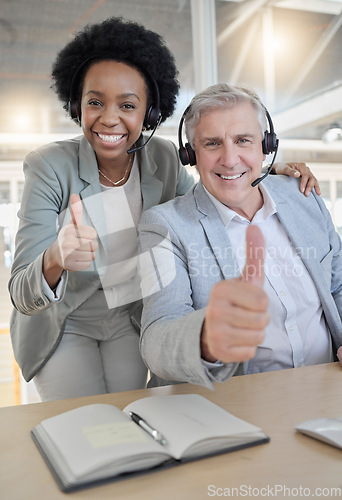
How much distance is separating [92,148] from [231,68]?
1613mm

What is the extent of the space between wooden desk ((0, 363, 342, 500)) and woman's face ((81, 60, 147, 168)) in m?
0.75

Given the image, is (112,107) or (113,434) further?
(112,107)

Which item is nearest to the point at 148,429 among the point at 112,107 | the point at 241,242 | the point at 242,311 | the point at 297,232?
the point at 242,311

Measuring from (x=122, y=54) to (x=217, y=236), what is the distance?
593mm

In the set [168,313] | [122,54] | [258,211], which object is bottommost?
[168,313]

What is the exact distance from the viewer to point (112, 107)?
55.9 inches

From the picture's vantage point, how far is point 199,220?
1.39m

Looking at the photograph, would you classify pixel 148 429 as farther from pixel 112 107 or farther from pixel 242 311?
pixel 112 107

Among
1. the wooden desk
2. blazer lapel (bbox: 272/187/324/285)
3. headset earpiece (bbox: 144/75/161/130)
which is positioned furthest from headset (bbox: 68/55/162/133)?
the wooden desk

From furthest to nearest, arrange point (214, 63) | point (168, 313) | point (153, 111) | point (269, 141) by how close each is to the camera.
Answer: point (214, 63) → point (153, 111) → point (269, 141) → point (168, 313)

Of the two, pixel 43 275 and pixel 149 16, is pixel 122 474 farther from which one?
pixel 149 16

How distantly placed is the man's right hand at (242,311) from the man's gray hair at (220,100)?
2.42 ft

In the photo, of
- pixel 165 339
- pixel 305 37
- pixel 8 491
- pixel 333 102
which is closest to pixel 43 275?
pixel 165 339

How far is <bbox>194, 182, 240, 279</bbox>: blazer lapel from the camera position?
52.0 inches
